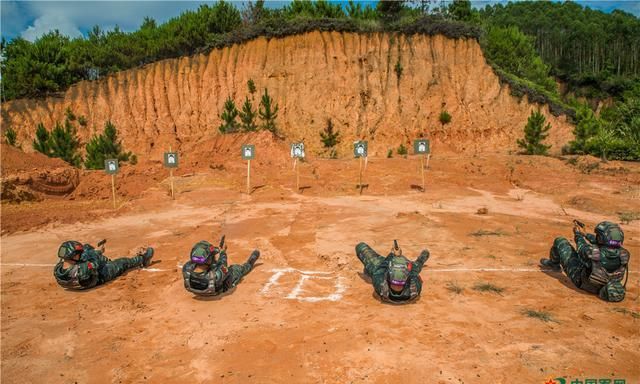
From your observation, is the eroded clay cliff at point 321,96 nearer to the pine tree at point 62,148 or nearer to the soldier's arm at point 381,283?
the pine tree at point 62,148

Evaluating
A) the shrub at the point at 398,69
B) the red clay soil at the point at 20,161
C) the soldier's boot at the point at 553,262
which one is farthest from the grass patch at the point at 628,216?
the red clay soil at the point at 20,161

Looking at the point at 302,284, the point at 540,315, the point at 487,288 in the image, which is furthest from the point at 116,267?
the point at 540,315

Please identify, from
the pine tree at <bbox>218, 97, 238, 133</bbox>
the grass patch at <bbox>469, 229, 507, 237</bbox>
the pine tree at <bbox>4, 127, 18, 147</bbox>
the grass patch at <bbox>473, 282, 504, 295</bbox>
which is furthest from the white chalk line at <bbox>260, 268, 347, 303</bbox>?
the pine tree at <bbox>4, 127, 18, 147</bbox>

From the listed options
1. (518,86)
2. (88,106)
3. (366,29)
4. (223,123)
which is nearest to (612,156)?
(518,86)

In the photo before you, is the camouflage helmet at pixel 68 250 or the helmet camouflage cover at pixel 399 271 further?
the camouflage helmet at pixel 68 250

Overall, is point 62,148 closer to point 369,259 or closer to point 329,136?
point 329,136

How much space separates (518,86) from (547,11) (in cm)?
7933

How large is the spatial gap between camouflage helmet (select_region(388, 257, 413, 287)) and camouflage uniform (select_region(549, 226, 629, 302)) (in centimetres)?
296

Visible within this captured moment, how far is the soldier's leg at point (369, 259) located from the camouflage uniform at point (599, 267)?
3260mm

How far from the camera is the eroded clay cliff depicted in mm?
28641

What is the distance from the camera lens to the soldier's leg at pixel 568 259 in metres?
6.94

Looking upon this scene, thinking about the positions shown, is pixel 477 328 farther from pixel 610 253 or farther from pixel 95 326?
pixel 95 326

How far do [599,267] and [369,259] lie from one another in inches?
144

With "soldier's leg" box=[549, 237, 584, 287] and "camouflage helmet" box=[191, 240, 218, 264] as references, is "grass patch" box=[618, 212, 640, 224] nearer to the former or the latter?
"soldier's leg" box=[549, 237, 584, 287]
